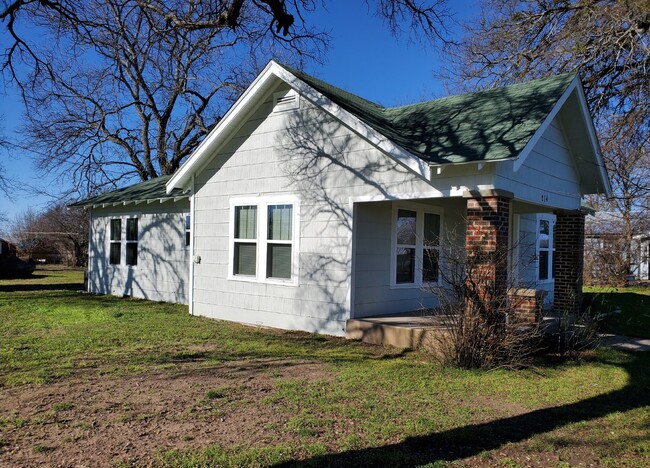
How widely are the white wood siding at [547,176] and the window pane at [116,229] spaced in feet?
40.3

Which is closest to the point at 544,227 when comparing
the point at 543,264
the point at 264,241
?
the point at 543,264

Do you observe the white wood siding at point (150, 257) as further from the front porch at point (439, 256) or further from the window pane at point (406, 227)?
the window pane at point (406, 227)

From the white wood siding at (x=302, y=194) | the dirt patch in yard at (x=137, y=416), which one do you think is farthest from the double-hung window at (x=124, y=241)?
the dirt patch in yard at (x=137, y=416)

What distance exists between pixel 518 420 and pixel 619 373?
2.74 m

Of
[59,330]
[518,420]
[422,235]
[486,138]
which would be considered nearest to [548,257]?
[422,235]

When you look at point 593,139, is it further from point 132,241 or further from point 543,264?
point 132,241

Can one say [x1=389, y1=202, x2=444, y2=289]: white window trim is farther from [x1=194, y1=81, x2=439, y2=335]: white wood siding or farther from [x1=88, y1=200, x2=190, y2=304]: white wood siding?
[x1=88, y1=200, x2=190, y2=304]: white wood siding

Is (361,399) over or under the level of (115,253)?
under

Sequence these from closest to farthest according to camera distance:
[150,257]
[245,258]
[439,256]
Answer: [439,256]
[245,258]
[150,257]

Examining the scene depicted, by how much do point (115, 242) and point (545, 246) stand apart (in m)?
12.7

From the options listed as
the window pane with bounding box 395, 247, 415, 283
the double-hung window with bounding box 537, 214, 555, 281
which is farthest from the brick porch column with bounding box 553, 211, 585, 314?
the window pane with bounding box 395, 247, 415, 283

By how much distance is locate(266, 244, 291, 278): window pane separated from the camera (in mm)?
9989

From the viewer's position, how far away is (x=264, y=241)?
404 inches

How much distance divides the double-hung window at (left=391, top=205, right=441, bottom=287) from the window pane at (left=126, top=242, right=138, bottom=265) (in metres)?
9.02
